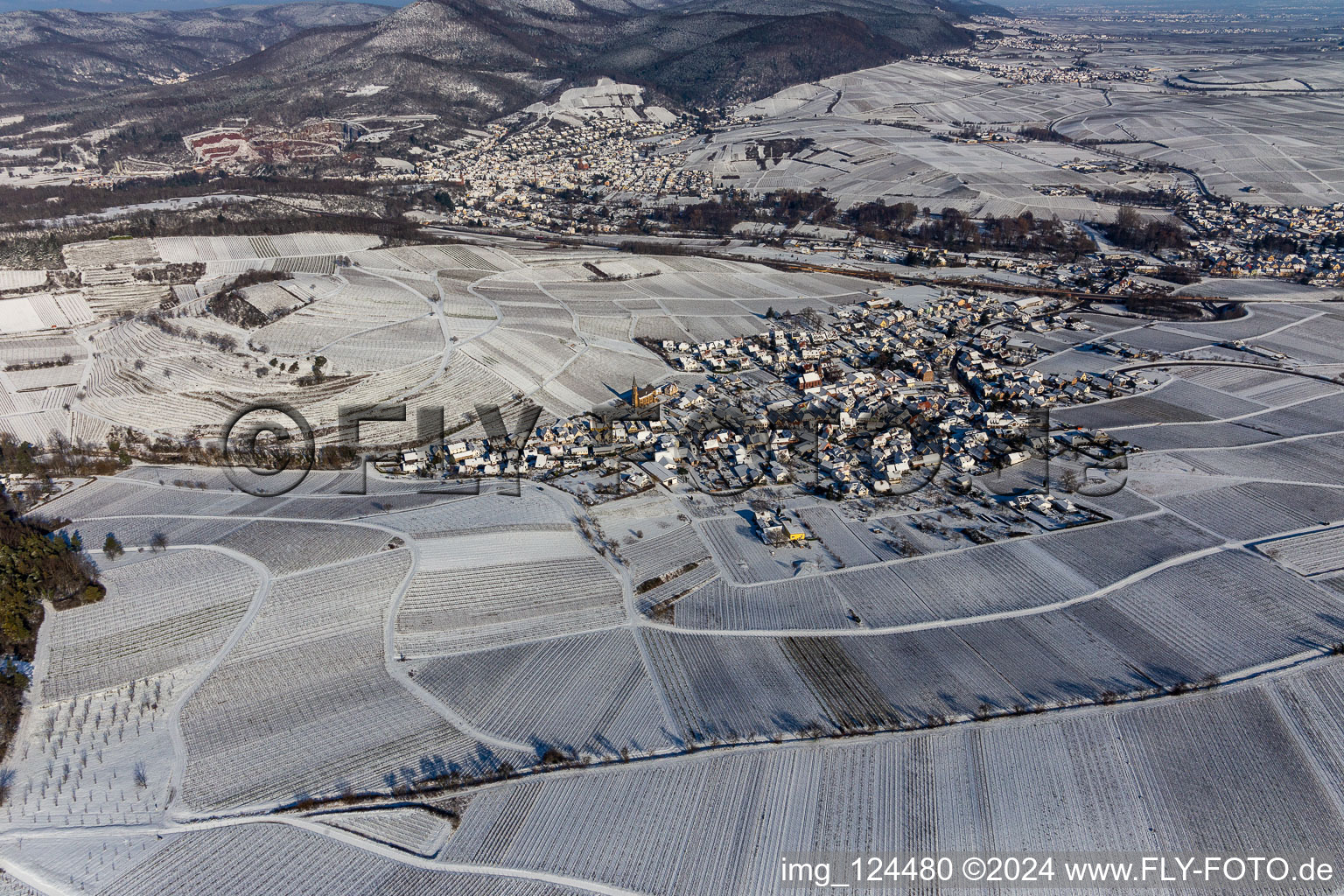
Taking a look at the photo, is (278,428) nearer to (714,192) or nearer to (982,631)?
(982,631)

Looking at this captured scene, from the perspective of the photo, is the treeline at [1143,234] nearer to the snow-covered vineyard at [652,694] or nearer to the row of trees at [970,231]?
the row of trees at [970,231]

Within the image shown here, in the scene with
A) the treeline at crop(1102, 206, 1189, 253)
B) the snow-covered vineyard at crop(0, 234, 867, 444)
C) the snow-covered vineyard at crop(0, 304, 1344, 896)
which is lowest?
the snow-covered vineyard at crop(0, 304, 1344, 896)

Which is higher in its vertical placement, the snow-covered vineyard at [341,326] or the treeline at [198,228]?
the treeline at [198,228]

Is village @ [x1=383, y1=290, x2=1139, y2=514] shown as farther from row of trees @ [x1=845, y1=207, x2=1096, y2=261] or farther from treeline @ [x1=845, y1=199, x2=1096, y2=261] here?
row of trees @ [x1=845, y1=207, x2=1096, y2=261]

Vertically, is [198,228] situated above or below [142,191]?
below

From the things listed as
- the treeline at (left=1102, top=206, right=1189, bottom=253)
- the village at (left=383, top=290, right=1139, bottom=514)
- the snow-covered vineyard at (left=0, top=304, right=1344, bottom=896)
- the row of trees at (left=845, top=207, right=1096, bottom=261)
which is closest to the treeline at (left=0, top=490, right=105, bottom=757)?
the snow-covered vineyard at (left=0, top=304, right=1344, bottom=896)

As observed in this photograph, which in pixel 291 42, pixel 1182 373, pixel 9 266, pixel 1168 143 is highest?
pixel 291 42

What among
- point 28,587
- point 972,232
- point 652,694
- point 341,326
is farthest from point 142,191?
point 652,694

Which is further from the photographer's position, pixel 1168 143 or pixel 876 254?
pixel 1168 143

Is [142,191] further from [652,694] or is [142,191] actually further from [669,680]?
[652,694]

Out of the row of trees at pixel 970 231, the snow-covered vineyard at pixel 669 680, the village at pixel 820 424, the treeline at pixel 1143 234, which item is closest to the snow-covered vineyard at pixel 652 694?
the snow-covered vineyard at pixel 669 680

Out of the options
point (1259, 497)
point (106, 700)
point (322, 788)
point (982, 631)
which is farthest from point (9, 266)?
point (1259, 497)
